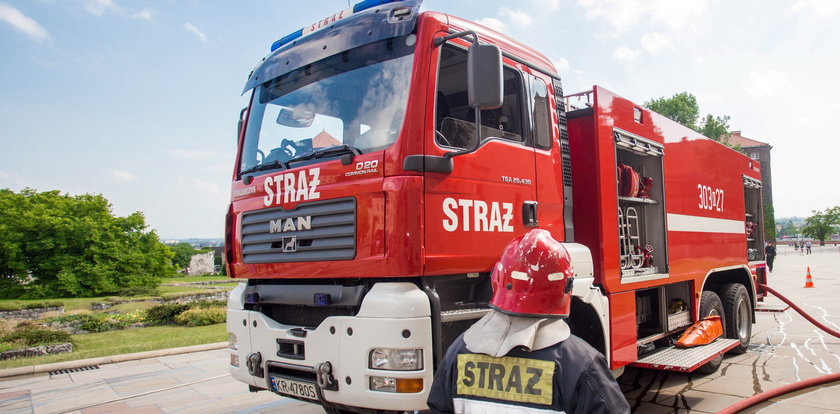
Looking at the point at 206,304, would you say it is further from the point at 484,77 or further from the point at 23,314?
the point at 484,77

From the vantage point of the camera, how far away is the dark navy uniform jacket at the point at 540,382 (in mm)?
1589

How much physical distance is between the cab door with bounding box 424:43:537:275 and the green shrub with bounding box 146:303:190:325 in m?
11.5

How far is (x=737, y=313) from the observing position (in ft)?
22.2

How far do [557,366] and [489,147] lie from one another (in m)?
2.21

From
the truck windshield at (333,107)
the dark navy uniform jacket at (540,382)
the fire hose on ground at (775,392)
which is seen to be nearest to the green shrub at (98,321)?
the truck windshield at (333,107)

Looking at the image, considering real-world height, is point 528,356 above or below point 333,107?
below

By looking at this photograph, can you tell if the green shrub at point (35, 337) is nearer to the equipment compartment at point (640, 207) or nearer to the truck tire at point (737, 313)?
the equipment compartment at point (640, 207)

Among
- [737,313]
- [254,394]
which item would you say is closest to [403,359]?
[254,394]

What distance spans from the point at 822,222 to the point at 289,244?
106587mm

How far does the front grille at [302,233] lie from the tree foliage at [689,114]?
182 feet

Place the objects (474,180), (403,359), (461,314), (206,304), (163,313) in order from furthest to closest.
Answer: (206,304) → (163,313) → (474,180) → (461,314) → (403,359)

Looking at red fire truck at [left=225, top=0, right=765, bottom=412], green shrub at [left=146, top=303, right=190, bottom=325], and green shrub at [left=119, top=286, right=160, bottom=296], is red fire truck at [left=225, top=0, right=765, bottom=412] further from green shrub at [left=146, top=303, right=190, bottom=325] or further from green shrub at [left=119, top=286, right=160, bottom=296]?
green shrub at [left=119, top=286, right=160, bottom=296]

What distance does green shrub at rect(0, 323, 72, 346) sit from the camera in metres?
9.55

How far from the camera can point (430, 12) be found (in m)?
3.54
